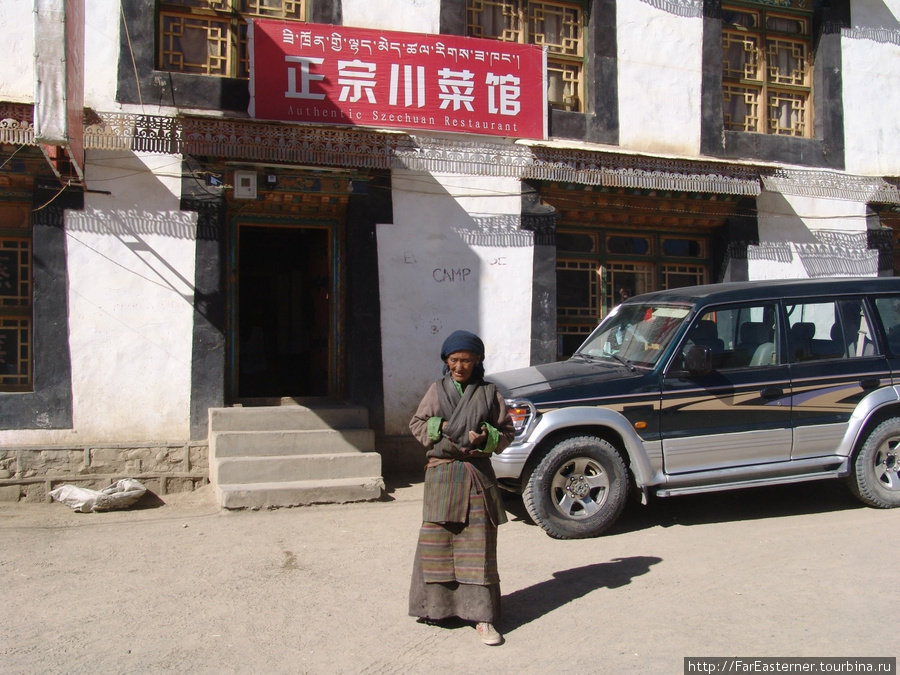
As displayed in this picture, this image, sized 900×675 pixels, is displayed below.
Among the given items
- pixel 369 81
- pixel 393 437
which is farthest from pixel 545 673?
pixel 369 81

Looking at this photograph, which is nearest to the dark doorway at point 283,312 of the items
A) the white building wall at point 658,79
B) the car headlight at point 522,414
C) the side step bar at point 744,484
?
the car headlight at point 522,414

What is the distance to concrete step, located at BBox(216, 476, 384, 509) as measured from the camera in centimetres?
705

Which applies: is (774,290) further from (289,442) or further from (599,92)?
(289,442)

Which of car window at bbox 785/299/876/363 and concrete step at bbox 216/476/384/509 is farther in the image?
concrete step at bbox 216/476/384/509

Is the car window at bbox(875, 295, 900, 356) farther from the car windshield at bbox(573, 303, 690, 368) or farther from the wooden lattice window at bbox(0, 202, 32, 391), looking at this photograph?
the wooden lattice window at bbox(0, 202, 32, 391)

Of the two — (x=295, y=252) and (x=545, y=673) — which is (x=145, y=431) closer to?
(x=295, y=252)

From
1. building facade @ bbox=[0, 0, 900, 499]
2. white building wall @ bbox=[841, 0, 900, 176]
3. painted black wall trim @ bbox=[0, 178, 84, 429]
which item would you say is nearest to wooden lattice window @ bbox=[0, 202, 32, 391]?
building facade @ bbox=[0, 0, 900, 499]

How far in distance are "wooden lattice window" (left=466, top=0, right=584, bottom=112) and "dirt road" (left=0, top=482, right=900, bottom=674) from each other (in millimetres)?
5382

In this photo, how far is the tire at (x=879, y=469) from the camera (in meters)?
6.66

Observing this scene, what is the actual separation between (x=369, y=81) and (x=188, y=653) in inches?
254

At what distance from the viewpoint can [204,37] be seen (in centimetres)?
843

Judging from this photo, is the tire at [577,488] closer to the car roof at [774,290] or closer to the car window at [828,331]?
the car roof at [774,290]

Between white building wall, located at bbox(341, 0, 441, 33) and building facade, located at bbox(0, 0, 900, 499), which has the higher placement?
white building wall, located at bbox(341, 0, 441, 33)

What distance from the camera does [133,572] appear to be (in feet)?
17.7
